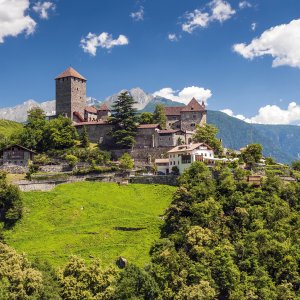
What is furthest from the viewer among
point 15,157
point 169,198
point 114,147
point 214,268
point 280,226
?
point 114,147

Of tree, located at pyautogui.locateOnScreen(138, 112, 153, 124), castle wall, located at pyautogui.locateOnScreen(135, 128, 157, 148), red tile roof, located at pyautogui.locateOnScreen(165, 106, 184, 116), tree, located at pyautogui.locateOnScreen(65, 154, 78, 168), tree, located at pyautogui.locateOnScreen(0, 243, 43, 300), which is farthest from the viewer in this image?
red tile roof, located at pyautogui.locateOnScreen(165, 106, 184, 116)

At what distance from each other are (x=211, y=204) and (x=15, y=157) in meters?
41.7

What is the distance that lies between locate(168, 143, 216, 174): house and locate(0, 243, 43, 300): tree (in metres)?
39.8

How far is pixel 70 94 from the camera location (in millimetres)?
114312

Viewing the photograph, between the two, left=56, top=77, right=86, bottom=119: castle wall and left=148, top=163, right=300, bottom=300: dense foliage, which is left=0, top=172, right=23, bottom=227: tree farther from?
left=56, top=77, right=86, bottom=119: castle wall

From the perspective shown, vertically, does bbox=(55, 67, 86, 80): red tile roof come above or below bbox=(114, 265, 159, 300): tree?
above

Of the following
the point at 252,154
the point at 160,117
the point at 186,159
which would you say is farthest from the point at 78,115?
the point at 252,154

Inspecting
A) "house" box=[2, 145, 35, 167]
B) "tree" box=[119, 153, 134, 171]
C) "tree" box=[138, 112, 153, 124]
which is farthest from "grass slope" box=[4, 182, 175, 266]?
"tree" box=[138, 112, 153, 124]

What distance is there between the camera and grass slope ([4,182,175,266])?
209 feet

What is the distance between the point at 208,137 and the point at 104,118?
90.3 feet

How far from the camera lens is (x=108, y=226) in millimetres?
69125

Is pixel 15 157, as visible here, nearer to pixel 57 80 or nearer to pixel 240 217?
pixel 57 80

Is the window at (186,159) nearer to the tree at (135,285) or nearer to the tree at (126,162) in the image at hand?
the tree at (126,162)

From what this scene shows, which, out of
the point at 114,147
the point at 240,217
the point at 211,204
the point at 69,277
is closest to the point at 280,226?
the point at 240,217
